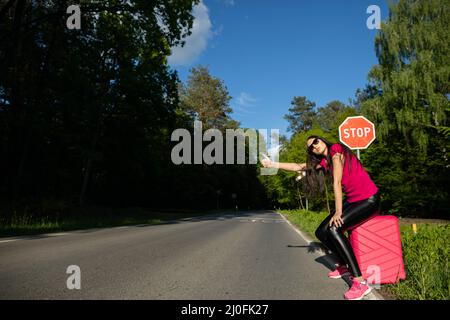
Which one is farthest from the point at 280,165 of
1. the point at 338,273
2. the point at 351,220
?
the point at 338,273

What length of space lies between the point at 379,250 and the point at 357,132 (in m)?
4.99

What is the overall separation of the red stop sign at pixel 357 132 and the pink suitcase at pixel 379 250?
439 centimetres

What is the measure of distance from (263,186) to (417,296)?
3046 inches

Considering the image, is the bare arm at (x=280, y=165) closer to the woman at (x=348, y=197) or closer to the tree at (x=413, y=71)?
the woman at (x=348, y=197)

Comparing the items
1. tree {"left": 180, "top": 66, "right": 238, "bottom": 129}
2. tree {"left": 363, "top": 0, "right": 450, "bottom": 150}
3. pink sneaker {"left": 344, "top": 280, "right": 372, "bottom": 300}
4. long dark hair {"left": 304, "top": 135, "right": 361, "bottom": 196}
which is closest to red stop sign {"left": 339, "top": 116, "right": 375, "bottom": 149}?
long dark hair {"left": 304, "top": 135, "right": 361, "bottom": 196}

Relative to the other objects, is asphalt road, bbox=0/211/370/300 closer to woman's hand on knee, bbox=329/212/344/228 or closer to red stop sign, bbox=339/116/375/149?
woman's hand on knee, bbox=329/212/344/228

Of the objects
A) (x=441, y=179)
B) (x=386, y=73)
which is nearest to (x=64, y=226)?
(x=441, y=179)

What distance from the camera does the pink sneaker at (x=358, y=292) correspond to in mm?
3322

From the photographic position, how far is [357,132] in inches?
317

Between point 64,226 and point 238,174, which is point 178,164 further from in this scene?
point 64,226

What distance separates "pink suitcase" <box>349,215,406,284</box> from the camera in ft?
12.1

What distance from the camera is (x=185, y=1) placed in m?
17.9

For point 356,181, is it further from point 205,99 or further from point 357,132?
point 205,99

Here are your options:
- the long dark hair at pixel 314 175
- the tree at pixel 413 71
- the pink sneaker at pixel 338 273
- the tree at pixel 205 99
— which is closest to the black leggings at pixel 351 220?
the long dark hair at pixel 314 175
